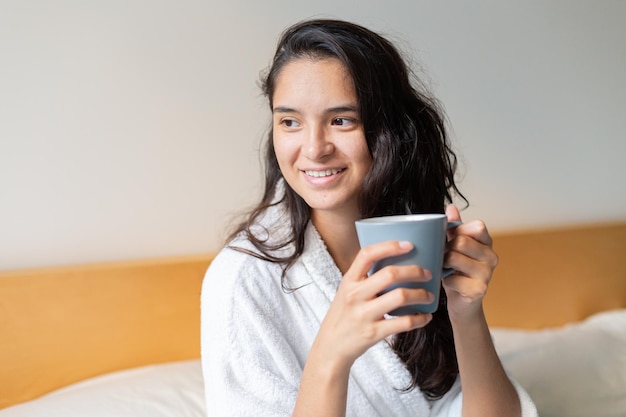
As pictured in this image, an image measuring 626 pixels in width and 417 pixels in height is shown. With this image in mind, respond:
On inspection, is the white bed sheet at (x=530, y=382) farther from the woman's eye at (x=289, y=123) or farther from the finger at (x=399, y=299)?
the finger at (x=399, y=299)

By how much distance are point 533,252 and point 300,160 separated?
1.49 metres

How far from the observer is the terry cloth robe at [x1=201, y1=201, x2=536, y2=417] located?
3.44 ft

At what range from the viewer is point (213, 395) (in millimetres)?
1062

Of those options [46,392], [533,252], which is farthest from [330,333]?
[533,252]

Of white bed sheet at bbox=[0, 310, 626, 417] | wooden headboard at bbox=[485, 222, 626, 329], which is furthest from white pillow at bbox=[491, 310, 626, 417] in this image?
wooden headboard at bbox=[485, 222, 626, 329]

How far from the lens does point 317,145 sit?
1030 mm

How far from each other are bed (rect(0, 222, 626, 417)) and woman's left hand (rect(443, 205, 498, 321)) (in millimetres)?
750

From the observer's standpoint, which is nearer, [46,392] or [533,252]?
[46,392]

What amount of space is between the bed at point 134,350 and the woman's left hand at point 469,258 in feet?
2.46

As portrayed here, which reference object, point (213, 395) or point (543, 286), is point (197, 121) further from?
point (543, 286)

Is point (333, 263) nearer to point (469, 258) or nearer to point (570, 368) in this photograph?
point (469, 258)

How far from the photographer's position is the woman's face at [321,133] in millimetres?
1049

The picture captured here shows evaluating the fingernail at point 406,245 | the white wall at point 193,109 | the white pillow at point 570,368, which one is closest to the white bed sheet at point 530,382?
the white pillow at point 570,368

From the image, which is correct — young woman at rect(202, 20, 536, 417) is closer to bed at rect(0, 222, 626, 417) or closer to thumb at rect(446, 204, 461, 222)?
thumb at rect(446, 204, 461, 222)
